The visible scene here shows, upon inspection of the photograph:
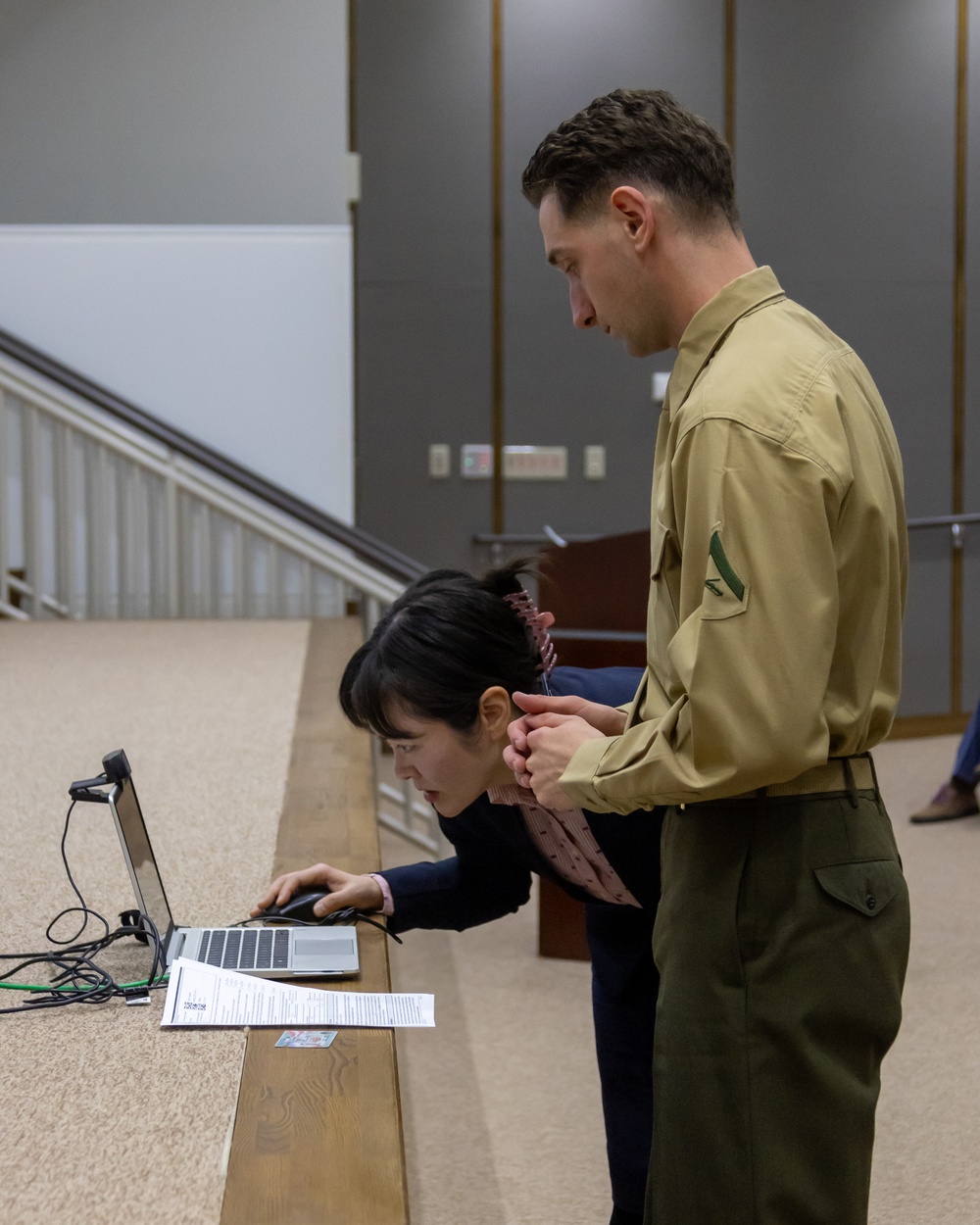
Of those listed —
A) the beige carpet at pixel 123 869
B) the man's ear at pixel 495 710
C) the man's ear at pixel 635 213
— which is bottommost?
the beige carpet at pixel 123 869

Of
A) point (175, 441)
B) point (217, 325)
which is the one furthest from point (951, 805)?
point (217, 325)

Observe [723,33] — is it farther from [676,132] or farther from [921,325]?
[676,132]

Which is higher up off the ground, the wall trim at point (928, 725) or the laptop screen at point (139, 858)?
the laptop screen at point (139, 858)

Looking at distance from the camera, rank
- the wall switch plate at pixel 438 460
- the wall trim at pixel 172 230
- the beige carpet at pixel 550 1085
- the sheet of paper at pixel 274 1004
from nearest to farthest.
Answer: the sheet of paper at pixel 274 1004
the beige carpet at pixel 550 1085
the wall trim at pixel 172 230
the wall switch plate at pixel 438 460

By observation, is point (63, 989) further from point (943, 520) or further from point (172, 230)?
point (943, 520)

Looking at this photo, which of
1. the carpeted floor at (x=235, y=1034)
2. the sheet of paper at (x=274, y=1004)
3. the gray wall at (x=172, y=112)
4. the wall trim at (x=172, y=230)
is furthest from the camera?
the gray wall at (x=172, y=112)

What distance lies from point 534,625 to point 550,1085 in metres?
1.50

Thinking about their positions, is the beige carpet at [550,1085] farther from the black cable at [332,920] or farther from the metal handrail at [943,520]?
the metal handrail at [943,520]

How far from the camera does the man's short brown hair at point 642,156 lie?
1082 millimetres

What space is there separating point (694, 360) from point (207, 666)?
10.1ft

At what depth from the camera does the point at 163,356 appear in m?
5.40

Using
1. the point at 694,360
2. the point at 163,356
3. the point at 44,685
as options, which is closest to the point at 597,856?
the point at 694,360

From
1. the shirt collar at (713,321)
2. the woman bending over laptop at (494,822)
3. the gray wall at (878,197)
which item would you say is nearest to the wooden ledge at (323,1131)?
the woman bending over laptop at (494,822)

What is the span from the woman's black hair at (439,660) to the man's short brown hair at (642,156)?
19.1 inches
